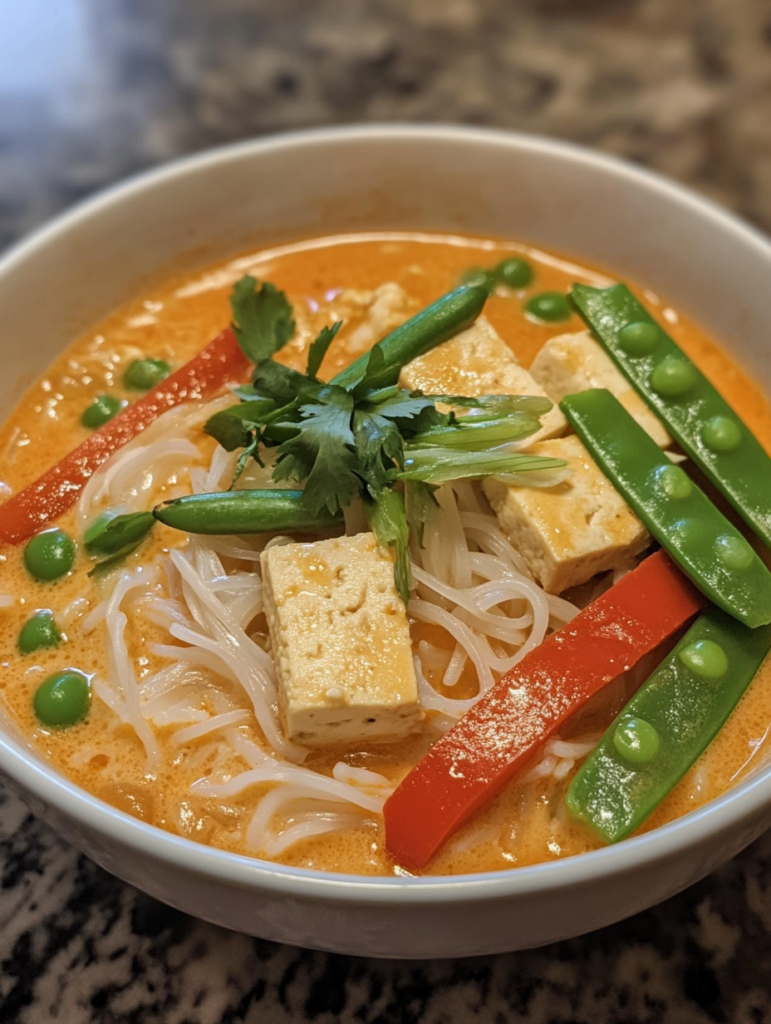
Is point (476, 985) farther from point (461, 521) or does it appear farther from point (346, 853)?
point (461, 521)

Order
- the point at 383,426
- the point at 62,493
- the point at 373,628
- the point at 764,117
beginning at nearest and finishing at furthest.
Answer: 1. the point at 373,628
2. the point at 383,426
3. the point at 62,493
4. the point at 764,117

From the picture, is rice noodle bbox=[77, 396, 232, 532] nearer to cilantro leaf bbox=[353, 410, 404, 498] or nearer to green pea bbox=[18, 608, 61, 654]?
green pea bbox=[18, 608, 61, 654]

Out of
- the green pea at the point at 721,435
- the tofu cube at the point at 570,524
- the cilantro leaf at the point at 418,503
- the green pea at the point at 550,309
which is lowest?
the green pea at the point at 721,435

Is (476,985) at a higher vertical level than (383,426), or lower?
lower

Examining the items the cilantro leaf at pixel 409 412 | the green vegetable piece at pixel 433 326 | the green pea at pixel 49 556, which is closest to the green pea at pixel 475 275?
the green vegetable piece at pixel 433 326

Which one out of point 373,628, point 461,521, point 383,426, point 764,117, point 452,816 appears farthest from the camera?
point 764,117

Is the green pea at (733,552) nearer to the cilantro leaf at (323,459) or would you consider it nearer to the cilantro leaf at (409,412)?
the cilantro leaf at (409,412)

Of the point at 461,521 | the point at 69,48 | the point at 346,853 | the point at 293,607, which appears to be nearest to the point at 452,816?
the point at 346,853
